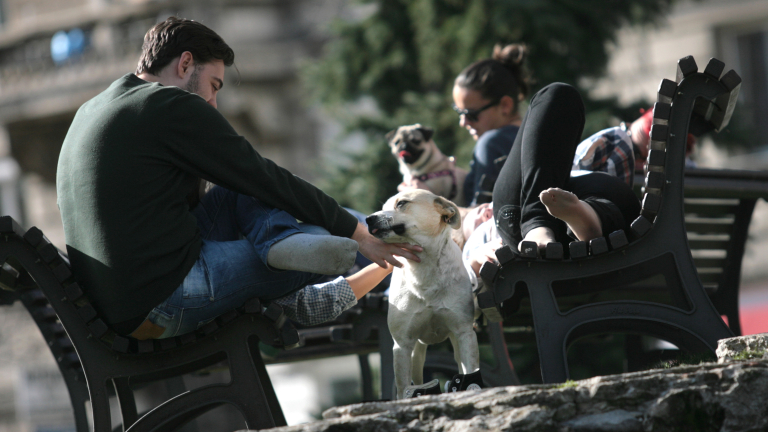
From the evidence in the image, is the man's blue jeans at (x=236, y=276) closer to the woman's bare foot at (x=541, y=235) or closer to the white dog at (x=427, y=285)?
the white dog at (x=427, y=285)

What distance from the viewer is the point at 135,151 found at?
262cm

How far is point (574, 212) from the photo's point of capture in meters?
2.66

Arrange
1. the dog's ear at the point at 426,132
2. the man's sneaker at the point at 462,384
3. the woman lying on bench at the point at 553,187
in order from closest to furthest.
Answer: the man's sneaker at the point at 462,384
the woman lying on bench at the point at 553,187
the dog's ear at the point at 426,132

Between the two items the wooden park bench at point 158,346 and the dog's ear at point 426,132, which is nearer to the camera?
the wooden park bench at point 158,346

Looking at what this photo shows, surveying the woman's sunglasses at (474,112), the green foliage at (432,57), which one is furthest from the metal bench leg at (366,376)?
the green foliage at (432,57)

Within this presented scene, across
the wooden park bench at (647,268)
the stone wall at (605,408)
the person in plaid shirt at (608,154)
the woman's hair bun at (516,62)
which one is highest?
the woman's hair bun at (516,62)

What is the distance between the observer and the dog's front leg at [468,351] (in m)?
2.80

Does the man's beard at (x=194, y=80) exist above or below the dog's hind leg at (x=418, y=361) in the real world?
above

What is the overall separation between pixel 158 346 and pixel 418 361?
3.08ft

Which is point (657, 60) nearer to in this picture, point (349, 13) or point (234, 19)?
point (349, 13)

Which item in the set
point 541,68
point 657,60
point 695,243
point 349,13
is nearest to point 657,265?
point 695,243

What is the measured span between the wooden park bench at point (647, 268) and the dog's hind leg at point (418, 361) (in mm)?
322

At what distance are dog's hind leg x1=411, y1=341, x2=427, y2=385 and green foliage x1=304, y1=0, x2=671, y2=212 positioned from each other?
388 cm

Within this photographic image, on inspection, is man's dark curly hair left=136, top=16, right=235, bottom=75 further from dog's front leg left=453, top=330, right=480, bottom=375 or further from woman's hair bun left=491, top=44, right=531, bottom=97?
woman's hair bun left=491, top=44, right=531, bottom=97
